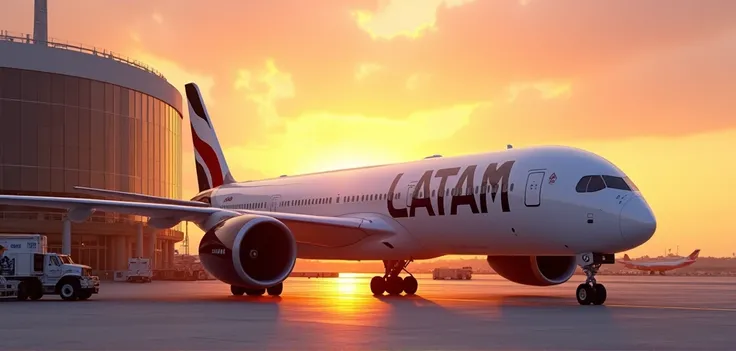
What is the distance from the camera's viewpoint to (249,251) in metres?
24.0

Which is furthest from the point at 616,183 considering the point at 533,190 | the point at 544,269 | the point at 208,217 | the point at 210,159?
the point at 210,159

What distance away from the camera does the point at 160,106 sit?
7356cm

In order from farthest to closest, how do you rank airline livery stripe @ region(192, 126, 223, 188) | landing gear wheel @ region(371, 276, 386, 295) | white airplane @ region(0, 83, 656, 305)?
airline livery stripe @ region(192, 126, 223, 188) < landing gear wheel @ region(371, 276, 386, 295) < white airplane @ region(0, 83, 656, 305)

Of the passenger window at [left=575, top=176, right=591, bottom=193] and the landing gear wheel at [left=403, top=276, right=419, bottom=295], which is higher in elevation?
the passenger window at [left=575, top=176, right=591, bottom=193]

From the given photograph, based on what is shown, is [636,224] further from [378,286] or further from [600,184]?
[378,286]

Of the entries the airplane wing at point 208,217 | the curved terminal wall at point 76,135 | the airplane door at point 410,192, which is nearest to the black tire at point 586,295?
the airplane door at point 410,192

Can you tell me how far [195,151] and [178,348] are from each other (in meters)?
27.0

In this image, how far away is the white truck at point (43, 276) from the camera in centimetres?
2606

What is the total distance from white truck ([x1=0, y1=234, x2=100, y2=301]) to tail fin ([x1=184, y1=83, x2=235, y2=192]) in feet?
33.2

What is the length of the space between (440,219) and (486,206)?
5.98 ft

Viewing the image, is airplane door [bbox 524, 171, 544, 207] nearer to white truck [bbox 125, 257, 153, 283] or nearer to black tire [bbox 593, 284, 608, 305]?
black tire [bbox 593, 284, 608, 305]

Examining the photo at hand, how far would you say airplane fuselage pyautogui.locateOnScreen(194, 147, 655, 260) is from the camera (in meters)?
20.6

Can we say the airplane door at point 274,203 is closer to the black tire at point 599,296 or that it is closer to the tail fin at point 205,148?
the tail fin at point 205,148

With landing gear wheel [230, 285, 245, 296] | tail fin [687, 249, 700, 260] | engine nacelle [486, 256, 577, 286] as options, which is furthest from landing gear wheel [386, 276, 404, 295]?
tail fin [687, 249, 700, 260]
